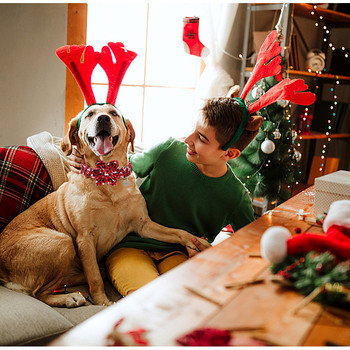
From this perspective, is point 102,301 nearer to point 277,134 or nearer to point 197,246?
point 197,246

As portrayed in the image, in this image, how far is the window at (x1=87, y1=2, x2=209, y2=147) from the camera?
10.2 ft

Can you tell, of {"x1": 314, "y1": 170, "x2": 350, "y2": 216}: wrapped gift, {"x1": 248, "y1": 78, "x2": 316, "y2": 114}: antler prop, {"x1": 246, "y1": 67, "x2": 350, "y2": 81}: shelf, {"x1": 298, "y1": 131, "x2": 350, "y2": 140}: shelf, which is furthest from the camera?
{"x1": 298, "y1": 131, "x2": 350, "y2": 140}: shelf

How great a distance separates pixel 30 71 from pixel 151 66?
1.19 metres

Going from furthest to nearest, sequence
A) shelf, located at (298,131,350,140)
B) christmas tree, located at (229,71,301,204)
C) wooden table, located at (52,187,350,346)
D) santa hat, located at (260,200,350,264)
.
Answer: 1. shelf, located at (298,131,350,140)
2. christmas tree, located at (229,71,301,204)
3. santa hat, located at (260,200,350,264)
4. wooden table, located at (52,187,350,346)

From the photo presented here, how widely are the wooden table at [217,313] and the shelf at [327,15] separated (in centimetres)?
343

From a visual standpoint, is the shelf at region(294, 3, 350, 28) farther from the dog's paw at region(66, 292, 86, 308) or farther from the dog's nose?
the dog's paw at region(66, 292, 86, 308)

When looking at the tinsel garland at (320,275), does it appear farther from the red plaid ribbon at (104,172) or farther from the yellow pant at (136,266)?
the red plaid ribbon at (104,172)

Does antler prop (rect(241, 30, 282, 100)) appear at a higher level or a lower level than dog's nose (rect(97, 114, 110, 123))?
higher

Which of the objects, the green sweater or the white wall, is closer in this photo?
the green sweater

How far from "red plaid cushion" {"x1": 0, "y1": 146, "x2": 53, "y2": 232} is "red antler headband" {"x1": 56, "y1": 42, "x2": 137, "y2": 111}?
0.39 metres

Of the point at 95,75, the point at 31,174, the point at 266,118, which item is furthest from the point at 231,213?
the point at 95,75

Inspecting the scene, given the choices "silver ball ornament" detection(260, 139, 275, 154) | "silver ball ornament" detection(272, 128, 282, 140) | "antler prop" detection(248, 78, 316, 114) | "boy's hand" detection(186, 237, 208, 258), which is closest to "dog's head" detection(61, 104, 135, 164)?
"boy's hand" detection(186, 237, 208, 258)

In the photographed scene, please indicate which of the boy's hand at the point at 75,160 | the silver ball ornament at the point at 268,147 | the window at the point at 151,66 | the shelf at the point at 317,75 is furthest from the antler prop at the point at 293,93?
the shelf at the point at 317,75

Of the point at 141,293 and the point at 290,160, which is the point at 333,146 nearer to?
the point at 290,160
